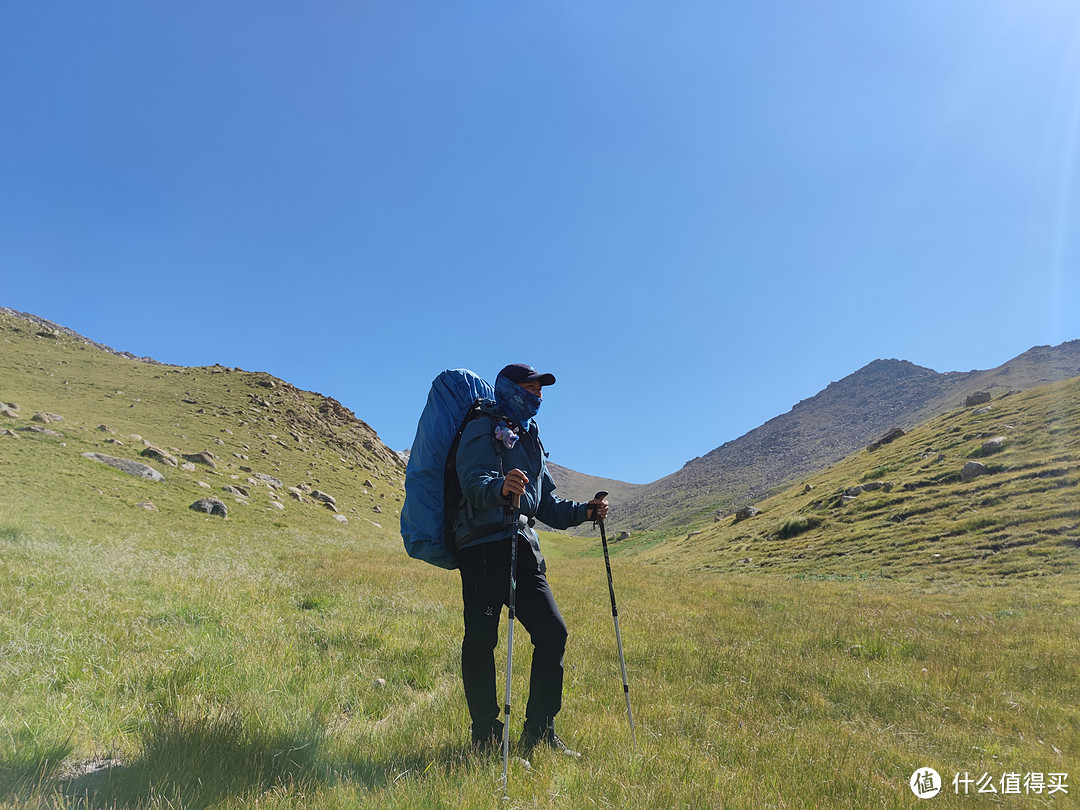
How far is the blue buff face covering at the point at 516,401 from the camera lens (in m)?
4.43

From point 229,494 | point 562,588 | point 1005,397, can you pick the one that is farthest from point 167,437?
point 1005,397

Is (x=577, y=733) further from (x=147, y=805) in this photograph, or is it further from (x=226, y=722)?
(x=147, y=805)

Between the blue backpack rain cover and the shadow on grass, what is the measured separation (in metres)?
1.42

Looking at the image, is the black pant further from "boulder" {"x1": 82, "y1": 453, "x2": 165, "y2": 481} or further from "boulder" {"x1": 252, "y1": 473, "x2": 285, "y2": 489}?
"boulder" {"x1": 252, "y1": 473, "x2": 285, "y2": 489}

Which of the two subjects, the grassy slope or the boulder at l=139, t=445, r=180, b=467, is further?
the boulder at l=139, t=445, r=180, b=467

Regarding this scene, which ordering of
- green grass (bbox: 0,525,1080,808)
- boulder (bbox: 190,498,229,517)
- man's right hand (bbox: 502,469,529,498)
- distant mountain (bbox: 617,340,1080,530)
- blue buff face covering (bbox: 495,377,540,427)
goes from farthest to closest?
distant mountain (bbox: 617,340,1080,530) < boulder (bbox: 190,498,229,517) < blue buff face covering (bbox: 495,377,540,427) < man's right hand (bbox: 502,469,529,498) < green grass (bbox: 0,525,1080,808)

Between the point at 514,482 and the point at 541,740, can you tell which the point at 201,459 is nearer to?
the point at 541,740

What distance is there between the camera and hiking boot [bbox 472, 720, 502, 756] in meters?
Result: 3.75

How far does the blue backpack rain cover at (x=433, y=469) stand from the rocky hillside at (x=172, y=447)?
56.7 feet

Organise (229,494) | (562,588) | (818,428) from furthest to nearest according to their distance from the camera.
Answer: (818,428) < (229,494) < (562,588)

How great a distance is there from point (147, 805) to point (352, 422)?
76351 mm

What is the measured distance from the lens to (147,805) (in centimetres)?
258

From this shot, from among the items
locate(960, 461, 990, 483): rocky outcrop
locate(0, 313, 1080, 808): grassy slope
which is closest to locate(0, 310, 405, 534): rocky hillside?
locate(0, 313, 1080, 808): grassy slope

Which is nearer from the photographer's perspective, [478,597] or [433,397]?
[478,597]
